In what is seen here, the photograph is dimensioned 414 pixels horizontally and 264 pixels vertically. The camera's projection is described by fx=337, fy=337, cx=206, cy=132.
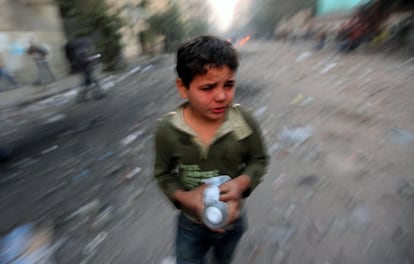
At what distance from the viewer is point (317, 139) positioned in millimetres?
3436

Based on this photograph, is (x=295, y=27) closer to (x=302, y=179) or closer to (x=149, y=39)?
(x=149, y=39)

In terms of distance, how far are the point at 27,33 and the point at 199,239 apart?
11.1 metres

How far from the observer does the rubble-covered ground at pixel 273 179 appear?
204 centimetres

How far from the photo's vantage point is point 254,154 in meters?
1.20

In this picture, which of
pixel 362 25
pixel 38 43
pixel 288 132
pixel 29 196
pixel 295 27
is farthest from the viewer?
pixel 295 27

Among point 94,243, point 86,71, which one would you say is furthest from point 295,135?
point 86,71

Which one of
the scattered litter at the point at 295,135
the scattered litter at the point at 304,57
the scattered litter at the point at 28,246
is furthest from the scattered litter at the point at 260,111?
the scattered litter at the point at 304,57

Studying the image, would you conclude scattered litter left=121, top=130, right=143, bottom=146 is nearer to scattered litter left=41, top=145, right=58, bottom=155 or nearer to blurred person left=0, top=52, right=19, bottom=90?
scattered litter left=41, top=145, right=58, bottom=155

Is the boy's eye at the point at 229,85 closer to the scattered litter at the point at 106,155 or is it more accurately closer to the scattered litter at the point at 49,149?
the scattered litter at the point at 106,155

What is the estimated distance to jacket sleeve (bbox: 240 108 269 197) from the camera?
1.17 m

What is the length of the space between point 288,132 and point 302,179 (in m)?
1.08

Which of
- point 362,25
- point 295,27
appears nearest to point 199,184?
point 362,25

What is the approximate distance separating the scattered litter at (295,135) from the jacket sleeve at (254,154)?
2.28 meters

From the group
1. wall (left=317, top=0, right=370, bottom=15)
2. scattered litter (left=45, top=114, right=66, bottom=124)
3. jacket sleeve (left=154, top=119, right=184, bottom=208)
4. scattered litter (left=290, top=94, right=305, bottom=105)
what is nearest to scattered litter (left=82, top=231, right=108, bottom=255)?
jacket sleeve (left=154, top=119, right=184, bottom=208)
